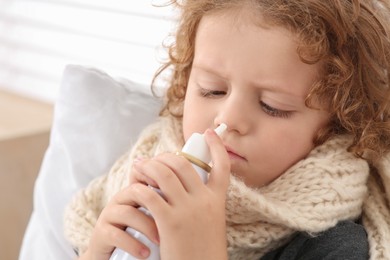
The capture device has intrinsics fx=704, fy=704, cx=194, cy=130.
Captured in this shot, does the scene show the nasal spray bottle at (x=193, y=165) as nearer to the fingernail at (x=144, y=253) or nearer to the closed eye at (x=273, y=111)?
the fingernail at (x=144, y=253)

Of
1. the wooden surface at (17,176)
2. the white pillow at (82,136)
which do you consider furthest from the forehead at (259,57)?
the wooden surface at (17,176)

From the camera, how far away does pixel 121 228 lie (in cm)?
84

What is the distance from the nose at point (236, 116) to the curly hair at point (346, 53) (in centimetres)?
9

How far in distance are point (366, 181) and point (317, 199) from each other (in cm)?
12

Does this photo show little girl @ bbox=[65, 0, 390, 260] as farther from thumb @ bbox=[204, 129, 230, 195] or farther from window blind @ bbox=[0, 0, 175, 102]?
window blind @ bbox=[0, 0, 175, 102]

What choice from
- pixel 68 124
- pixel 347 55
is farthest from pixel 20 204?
pixel 347 55

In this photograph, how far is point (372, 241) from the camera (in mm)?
947

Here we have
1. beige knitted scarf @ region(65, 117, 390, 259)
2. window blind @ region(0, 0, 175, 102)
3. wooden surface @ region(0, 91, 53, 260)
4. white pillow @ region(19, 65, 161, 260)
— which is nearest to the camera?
beige knitted scarf @ region(65, 117, 390, 259)

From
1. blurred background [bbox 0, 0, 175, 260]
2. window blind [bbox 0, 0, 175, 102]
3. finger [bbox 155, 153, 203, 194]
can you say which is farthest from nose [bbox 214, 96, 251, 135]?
window blind [bbox 0, 0, 175, 102]

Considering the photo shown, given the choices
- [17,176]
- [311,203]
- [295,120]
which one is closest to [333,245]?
[311,203]

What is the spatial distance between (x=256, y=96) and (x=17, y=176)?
0.80 metres

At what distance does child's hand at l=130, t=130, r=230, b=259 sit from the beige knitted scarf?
88mm

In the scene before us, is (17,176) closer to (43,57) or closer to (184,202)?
(43,57)

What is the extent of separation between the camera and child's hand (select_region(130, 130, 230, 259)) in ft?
2.57
